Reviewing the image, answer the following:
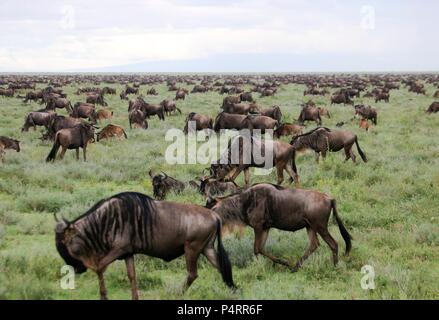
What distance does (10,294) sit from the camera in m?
5.64

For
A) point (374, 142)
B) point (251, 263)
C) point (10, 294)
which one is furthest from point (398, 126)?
point (10, 294)

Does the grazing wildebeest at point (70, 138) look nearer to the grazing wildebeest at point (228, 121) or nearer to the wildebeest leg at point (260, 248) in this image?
the grazing wildebeest at point (228, 121)

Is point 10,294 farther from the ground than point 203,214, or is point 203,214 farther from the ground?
point 203,214

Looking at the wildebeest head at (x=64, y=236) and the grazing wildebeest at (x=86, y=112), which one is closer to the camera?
the wildebeest head at (x=64, y=236)

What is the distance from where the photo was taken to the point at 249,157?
37.3ft

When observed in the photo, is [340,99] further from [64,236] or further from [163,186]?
[64,236]

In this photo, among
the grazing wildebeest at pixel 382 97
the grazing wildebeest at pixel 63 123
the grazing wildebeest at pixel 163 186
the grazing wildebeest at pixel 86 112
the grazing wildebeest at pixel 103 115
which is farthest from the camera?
the grazing wildebeest at pixel 382 97

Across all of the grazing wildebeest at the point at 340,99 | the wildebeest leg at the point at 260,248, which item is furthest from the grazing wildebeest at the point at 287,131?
the grazing wildebeest at the point at 340,99

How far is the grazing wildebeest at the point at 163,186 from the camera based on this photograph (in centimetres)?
1037

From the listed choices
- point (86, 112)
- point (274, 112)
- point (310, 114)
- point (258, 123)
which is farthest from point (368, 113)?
point (86, 112)

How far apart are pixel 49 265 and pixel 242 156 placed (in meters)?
5.64

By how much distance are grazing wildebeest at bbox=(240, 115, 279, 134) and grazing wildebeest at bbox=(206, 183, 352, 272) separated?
11049 mm

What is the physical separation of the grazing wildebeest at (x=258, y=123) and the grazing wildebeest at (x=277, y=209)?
1105 cm
